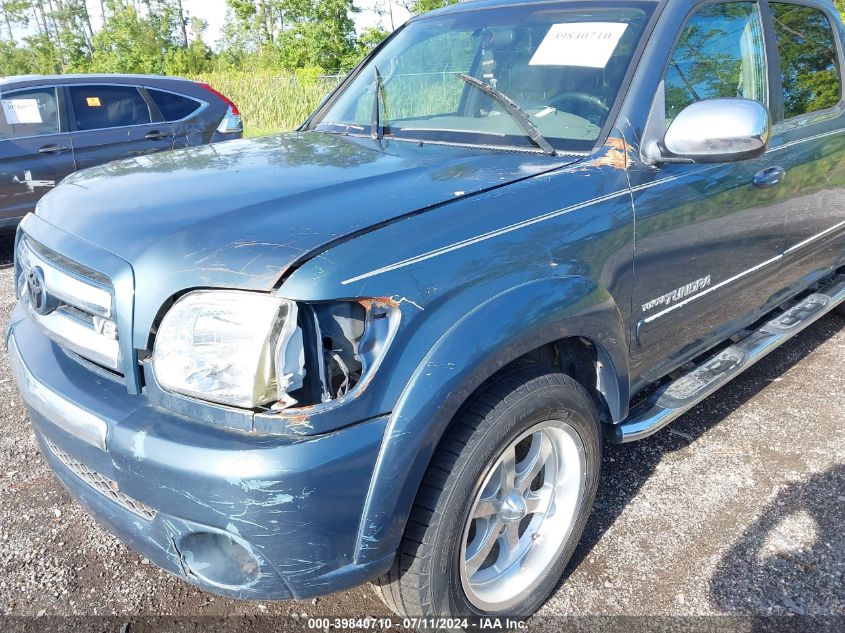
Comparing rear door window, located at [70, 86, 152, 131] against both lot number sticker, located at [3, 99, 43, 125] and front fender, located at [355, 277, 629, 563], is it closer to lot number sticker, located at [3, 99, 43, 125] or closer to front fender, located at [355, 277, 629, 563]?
lot number sticker, located at [3, 99, 43, 125]

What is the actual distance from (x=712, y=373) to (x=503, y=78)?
150 centimetres

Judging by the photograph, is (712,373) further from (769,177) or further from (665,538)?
(769,177)

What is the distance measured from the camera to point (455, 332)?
170 centimetres

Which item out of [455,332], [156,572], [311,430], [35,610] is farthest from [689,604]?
[35,610]

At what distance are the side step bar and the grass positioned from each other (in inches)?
566

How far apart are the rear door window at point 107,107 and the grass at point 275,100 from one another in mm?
9319

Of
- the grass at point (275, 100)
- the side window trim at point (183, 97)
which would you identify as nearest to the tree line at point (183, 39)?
the grass at point (275, 100)

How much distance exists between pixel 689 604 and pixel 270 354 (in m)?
1.67

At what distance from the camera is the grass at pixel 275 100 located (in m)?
16.8

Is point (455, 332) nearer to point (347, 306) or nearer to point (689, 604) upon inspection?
point (347, 306)

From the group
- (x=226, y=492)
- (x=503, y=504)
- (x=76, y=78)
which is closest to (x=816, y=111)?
(x=503, y=504)

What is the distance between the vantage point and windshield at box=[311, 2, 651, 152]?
2.47m

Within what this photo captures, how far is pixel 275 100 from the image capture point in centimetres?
1731

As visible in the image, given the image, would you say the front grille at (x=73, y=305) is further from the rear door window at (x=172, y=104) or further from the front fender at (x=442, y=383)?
the rear door window at (x=172, y=104)
